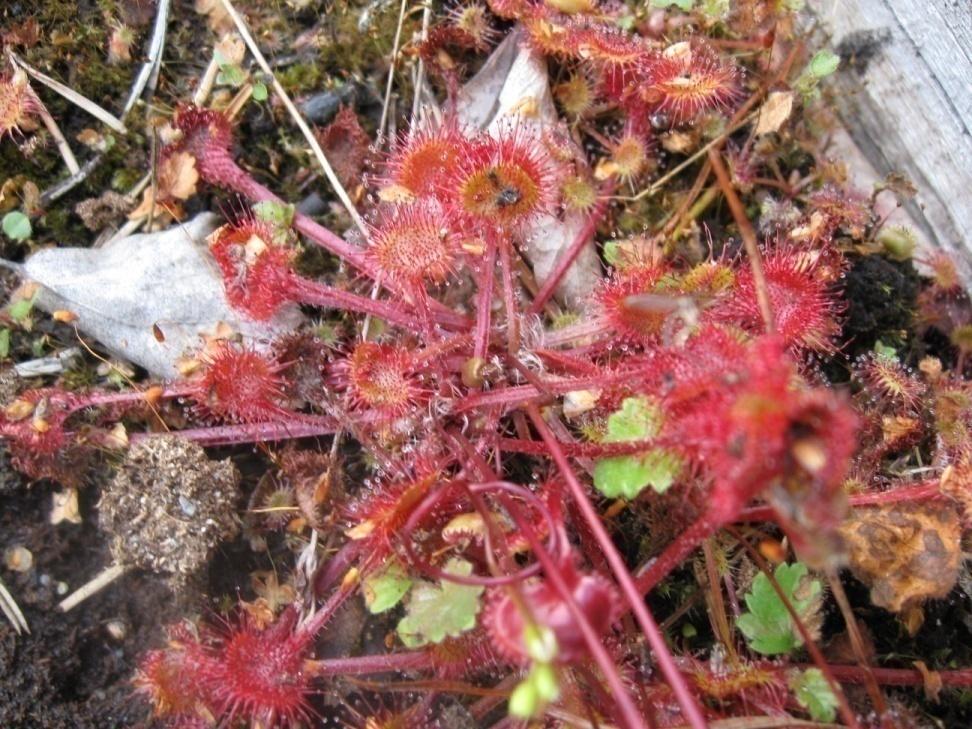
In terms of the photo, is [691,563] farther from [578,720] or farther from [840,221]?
[840,221]

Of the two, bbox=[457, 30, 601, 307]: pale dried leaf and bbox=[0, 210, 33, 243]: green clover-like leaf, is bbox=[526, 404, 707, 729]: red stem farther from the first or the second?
bbox=[0, 210, 33, 243]: green clover-like leaf

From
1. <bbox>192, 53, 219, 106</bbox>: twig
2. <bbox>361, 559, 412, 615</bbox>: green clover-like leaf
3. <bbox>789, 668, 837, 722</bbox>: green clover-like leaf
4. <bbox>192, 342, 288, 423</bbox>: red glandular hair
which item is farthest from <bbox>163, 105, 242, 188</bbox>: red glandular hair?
<bbox>789, 668, 837, 722</bbox>: green clover-like leaf

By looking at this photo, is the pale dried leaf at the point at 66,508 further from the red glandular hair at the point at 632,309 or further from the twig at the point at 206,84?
the red glandular hair at the point at 632,309

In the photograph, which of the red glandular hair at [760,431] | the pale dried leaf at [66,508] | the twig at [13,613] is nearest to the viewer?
the red glandular hair at [760,431]

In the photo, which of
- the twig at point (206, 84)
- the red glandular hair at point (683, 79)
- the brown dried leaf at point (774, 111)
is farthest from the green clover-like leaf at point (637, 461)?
the twig at point (206, 84)

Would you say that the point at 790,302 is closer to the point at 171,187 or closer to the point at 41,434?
the point at 171,187
